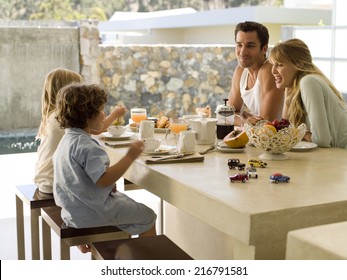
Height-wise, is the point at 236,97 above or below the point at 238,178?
above

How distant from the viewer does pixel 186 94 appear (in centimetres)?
857

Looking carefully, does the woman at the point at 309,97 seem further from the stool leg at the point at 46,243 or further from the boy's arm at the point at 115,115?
the stool leg at the point at 46,243

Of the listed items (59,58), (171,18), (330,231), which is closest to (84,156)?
(330,231)

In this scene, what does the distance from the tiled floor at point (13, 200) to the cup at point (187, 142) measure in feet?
Answer: 3.81

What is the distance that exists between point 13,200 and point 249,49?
6.71 feet

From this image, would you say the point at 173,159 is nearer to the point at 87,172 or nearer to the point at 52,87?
the point at 87,172

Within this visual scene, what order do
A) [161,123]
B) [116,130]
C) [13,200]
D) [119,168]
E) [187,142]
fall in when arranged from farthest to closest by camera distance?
[13,200] → [161,123] → [116,130] → [187,142] → [119,168]

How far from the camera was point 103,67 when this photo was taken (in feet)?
25.8

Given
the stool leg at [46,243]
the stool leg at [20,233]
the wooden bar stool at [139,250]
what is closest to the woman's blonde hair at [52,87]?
the stool leg at [20,233]

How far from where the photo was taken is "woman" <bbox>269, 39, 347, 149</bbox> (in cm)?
246

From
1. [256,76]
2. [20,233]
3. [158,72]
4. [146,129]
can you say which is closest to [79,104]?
[146,129]

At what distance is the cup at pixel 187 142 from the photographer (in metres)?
2.24

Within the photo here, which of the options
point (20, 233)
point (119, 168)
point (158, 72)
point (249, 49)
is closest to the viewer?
point (119, 168)

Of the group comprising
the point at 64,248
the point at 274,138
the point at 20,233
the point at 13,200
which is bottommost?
the point at 13,200
